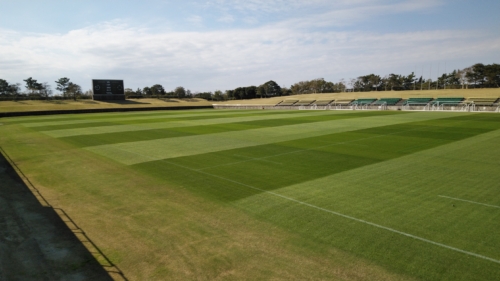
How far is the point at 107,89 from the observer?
9969 centimetres

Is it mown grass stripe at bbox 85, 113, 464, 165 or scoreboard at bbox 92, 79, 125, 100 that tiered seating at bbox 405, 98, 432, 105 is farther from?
scoreboard at bbox 92, 79, 125, 100

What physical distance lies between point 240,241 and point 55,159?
18278mm

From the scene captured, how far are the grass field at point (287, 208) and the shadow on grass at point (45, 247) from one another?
1.39 feet

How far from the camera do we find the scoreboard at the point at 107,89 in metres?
97.8

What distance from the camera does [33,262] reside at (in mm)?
8516

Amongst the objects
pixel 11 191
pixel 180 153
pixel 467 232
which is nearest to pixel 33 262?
pixel 11 191

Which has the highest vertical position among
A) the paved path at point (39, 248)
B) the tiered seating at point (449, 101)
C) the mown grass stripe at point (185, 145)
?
the tiered seating at point (449, 101)

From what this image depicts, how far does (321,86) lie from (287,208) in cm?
15696

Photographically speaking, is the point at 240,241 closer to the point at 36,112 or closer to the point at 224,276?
the point at 224,276

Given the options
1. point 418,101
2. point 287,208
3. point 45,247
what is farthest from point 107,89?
point 287,208

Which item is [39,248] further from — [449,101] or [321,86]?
[321,86]

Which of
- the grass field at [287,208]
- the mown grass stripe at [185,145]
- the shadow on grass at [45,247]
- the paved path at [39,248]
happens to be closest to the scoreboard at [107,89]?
the mown grass stripe at [185,145]

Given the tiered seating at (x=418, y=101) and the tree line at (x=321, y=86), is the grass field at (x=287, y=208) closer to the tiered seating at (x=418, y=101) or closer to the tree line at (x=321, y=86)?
the tiered seating at (x=418, y=101)

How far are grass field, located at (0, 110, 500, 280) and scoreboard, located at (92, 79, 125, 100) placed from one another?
266 ft
